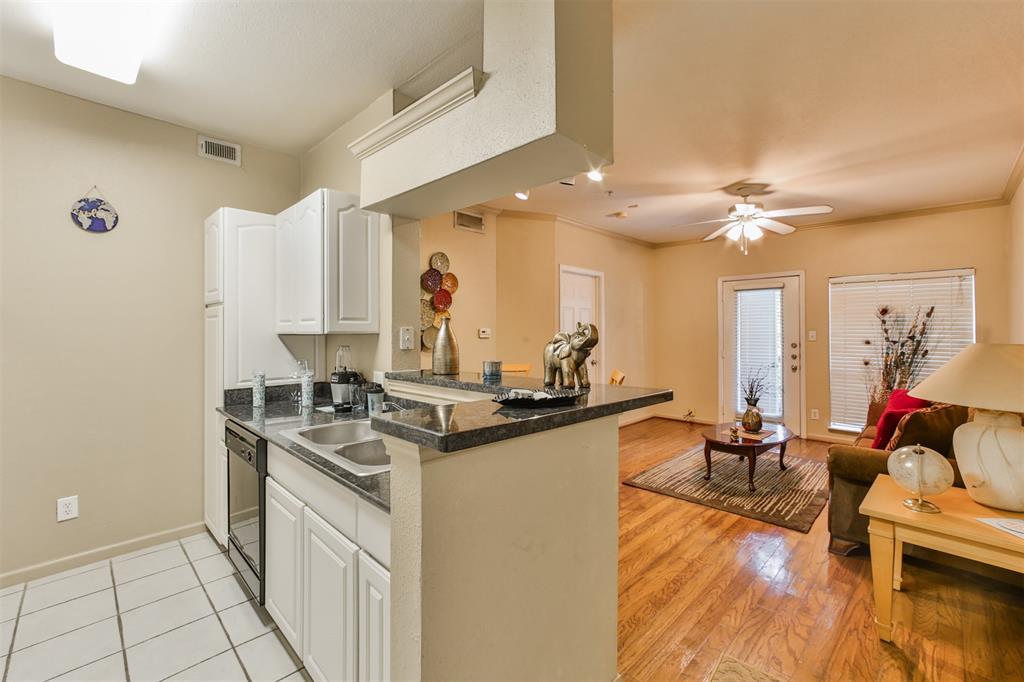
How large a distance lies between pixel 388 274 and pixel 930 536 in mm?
2711

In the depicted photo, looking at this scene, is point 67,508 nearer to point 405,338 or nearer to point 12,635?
point 12,635

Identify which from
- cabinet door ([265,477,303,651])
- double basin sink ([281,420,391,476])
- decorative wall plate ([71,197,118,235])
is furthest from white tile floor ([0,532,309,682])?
decorative wall plate ([71,197,118,235])

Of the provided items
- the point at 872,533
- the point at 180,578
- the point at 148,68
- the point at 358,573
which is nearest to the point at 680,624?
the point at 872,533

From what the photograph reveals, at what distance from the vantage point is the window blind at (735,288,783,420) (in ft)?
18.5

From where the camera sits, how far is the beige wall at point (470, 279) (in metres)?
4.04

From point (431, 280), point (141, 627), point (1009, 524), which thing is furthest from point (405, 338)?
point (1009, 524)

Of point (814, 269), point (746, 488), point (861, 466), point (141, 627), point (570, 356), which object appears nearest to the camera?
point (570, 356)

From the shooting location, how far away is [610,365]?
570 centimetres

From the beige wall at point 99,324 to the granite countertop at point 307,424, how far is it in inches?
24.3

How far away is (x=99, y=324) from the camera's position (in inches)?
100.0

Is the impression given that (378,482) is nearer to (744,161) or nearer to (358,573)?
(358,573)

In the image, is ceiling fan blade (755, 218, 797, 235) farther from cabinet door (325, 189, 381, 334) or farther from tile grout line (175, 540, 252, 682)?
tile grout line (175, 540, 252, 682)

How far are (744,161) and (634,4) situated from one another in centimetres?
202

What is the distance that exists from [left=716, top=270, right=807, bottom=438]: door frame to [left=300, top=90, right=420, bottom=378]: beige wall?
481 cm
